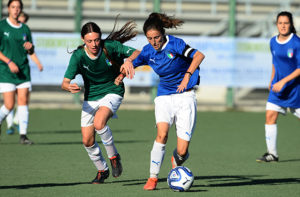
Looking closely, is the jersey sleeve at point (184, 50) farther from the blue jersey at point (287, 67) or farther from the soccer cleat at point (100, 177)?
the blue jersey at point (287, 67)

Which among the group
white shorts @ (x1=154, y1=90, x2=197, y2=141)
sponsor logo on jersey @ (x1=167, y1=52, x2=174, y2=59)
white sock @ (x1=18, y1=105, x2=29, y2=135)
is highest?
sponsor logo on jersey @ (x1=167, y1=52, x2=174, y2=59)

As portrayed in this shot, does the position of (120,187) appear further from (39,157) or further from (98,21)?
(98,21)

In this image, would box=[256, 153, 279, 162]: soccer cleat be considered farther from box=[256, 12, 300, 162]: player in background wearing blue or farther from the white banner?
the white banner

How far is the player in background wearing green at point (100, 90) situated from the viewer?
277 inches

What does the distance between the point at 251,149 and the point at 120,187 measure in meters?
4.07

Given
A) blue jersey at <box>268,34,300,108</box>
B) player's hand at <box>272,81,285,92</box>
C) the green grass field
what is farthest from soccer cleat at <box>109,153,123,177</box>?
blue jersey at <box>268,34,300,108</box>

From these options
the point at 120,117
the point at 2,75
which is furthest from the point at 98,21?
the point at 2,75

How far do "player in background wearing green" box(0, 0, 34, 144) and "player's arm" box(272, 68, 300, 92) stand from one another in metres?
3.77

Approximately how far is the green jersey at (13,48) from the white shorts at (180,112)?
3840 millimetres

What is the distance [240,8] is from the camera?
86.5ft

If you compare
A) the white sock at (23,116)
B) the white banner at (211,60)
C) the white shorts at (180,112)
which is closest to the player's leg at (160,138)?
the white shorts at (180,112)

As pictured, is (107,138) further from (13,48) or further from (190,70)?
(13,48)

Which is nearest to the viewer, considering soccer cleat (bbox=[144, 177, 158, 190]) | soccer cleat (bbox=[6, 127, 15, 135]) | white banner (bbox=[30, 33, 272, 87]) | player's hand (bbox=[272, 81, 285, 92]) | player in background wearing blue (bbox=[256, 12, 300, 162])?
Answer: soccer cleat (bbox=[144, 177, 158, 190])

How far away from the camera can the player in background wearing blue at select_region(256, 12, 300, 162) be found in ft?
28.6
